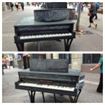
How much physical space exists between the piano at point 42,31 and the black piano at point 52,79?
1.15 ft

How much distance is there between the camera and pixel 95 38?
454 cm

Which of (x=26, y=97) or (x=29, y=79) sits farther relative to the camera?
(x=26, y=97)

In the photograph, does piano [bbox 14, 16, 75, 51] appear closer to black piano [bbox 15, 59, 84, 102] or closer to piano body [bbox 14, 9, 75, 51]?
piano body [bbox 14, 9, 75, 51]

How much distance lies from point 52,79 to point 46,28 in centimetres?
81

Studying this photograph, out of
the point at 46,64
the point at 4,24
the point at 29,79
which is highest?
the point at 4,24

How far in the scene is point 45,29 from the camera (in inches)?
140

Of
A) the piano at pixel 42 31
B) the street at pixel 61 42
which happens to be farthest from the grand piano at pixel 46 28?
the street at pixel 61 42

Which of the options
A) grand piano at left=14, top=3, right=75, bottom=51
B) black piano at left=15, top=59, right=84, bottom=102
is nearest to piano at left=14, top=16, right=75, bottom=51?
grand piano at left=14, top=3, right=75, bottom=51

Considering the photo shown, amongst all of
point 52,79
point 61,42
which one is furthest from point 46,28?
point 52,79

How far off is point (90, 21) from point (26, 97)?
251 centimetres

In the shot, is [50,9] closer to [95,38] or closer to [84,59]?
[95,38]

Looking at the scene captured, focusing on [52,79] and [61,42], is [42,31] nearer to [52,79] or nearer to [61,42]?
[61,42]

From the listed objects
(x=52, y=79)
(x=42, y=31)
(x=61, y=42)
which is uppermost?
(x=42, y=31)

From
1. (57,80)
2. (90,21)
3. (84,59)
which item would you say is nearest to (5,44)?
(57,80)
